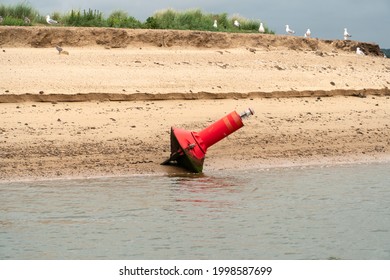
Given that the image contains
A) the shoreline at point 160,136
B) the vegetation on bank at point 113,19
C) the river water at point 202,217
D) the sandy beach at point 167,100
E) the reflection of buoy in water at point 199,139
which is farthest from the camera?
the vegetation on bank at point 113,19

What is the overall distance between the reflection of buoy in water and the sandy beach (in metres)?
0.54

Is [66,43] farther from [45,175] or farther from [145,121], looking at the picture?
[45,175]

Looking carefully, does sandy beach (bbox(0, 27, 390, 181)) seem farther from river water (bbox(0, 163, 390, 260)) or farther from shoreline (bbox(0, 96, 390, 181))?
river water (bbox(0, 163, 390, 260))

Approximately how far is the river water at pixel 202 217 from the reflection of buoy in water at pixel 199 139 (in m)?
0.23

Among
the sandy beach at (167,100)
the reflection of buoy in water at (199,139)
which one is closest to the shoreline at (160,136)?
the sandy beach at (167,100)

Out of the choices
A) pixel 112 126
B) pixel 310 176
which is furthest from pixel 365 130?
pixel 112 126

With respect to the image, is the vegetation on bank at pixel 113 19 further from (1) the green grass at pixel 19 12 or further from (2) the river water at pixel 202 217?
(2) the river water at pixel 202 217

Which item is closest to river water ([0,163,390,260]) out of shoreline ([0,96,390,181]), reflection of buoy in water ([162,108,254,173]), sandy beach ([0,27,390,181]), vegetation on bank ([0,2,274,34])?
reflection of buoy in water ([162,108,254,173])

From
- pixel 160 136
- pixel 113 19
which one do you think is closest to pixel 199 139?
pixel 160 136

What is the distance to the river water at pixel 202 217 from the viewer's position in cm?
1038

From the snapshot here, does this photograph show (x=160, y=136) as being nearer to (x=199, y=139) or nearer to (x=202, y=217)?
(x=199, y=139)

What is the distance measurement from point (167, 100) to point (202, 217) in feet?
16.8

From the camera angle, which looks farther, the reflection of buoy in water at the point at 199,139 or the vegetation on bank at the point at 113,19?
the vegetation on bank at the point at 113,19

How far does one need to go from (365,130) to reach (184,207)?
5.23 metres
